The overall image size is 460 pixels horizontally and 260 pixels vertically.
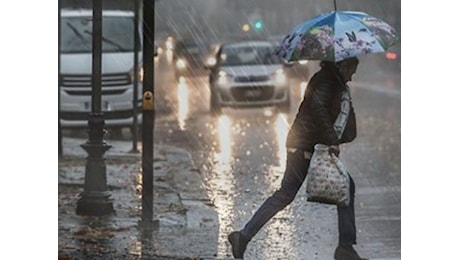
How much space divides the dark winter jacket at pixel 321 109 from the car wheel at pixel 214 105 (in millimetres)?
5377

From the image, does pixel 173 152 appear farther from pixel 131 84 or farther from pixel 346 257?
pixel 346 257

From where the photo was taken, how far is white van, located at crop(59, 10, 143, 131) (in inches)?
306

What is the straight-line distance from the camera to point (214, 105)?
41.3ft

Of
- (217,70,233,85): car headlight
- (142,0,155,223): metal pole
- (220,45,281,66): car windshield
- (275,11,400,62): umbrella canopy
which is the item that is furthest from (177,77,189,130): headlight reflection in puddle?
(275,11,400,62): umbrella canopy

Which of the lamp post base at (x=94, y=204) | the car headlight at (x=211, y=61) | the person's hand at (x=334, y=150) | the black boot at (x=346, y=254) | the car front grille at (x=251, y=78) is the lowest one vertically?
the black boot at (x=346, y=254)

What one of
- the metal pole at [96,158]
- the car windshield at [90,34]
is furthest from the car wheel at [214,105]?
the metal pole at [96,158]

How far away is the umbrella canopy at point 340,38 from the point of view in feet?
20.4

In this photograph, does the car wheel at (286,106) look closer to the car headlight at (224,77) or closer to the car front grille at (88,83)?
the car headlight at (224,77)

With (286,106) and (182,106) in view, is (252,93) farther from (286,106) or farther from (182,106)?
(182,106)

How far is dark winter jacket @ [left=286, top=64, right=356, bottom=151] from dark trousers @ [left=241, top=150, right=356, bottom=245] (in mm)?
115

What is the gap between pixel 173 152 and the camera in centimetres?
1083

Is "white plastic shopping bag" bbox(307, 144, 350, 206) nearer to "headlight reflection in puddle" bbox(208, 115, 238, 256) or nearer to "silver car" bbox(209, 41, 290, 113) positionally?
"headlight reflection in puddle" bbox(208, 115, 238, 256)
